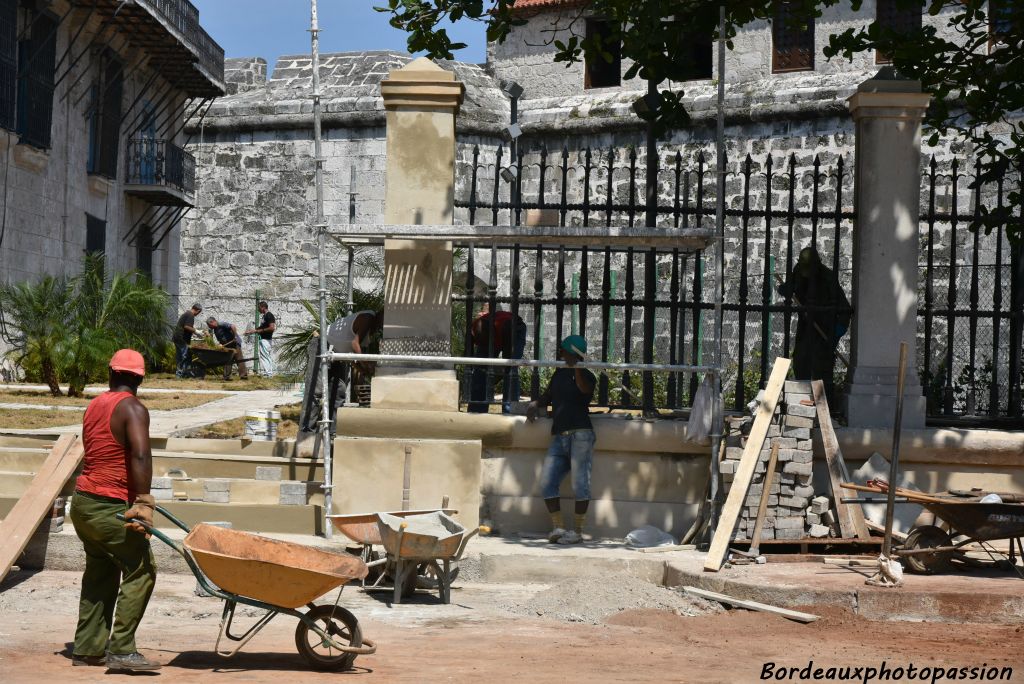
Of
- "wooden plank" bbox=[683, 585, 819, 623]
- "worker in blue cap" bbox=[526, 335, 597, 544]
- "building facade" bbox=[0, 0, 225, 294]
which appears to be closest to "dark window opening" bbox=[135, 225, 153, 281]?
"building facade" bbox=[0, 0, 225, 294]

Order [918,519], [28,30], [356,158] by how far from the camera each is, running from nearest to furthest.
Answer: [918,519] → [28,30] → [356,158]

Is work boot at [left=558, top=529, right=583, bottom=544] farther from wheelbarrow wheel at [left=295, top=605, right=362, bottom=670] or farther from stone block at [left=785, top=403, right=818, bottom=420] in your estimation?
wheelbarrow wheel at [left=295, top=605, right=362, bottom=670]

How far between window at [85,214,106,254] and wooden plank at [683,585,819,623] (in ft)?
60.2

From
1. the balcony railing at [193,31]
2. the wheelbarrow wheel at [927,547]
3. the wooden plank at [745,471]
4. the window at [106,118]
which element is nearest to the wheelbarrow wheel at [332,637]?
the wooden plank at [745,471]

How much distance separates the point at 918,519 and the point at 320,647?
481cm

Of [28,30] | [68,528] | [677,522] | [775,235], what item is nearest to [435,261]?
[677,522]

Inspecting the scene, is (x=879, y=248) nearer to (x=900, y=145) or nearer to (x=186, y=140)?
(x=900, y=145)

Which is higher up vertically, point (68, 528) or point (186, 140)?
point (186, 140)

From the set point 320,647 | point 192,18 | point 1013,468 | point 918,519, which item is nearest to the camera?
point 320,647

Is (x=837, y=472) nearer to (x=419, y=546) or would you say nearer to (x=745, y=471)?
(x=745, y=471)

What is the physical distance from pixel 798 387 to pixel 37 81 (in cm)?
1621

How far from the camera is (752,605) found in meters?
8.32

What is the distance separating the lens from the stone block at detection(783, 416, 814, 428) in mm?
9742

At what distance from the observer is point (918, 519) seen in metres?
9.48
